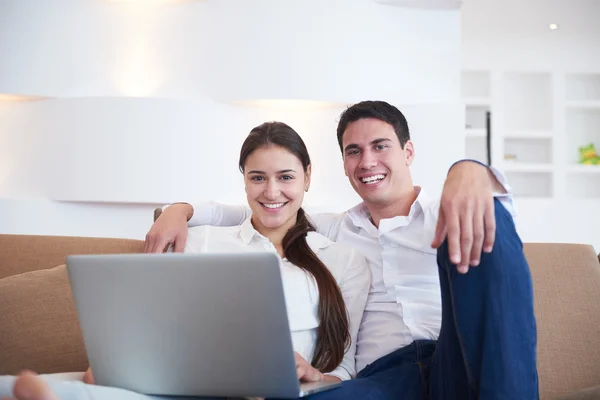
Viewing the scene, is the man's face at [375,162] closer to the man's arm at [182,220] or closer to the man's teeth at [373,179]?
the man's teeth at [373,179]

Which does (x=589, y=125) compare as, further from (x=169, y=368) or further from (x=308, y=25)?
(x=169, y=368)

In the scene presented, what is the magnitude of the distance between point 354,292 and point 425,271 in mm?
203

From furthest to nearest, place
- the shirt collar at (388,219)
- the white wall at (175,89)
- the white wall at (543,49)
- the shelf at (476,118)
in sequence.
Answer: the shelf at (476,118)
the white wall at (543,49)
the white wall at (175,89)
the shirt collar at (388,219)

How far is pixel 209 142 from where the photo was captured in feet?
14.4

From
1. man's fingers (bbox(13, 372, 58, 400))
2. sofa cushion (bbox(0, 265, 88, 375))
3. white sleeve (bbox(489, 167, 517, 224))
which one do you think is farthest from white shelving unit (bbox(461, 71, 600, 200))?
man's fingers (bbox(13, 372, 58, 400))

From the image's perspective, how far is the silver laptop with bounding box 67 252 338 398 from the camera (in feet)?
3.64

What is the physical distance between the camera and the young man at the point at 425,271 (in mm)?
1168

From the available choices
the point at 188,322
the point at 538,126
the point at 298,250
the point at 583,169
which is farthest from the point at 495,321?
the point at 538,126

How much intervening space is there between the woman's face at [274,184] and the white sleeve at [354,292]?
0.68ft

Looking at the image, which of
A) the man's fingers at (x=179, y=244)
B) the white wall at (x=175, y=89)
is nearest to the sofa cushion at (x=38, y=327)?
the man's fingers at (x=179, y=244)

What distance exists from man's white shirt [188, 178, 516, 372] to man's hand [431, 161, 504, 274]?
2.02 feet

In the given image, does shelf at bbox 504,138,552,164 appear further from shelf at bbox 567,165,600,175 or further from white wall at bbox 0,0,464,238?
white wall at bbox 0,0,464,238

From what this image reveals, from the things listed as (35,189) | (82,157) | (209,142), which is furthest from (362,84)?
(35,189)

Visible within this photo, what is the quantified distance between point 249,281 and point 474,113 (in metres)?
5.87
